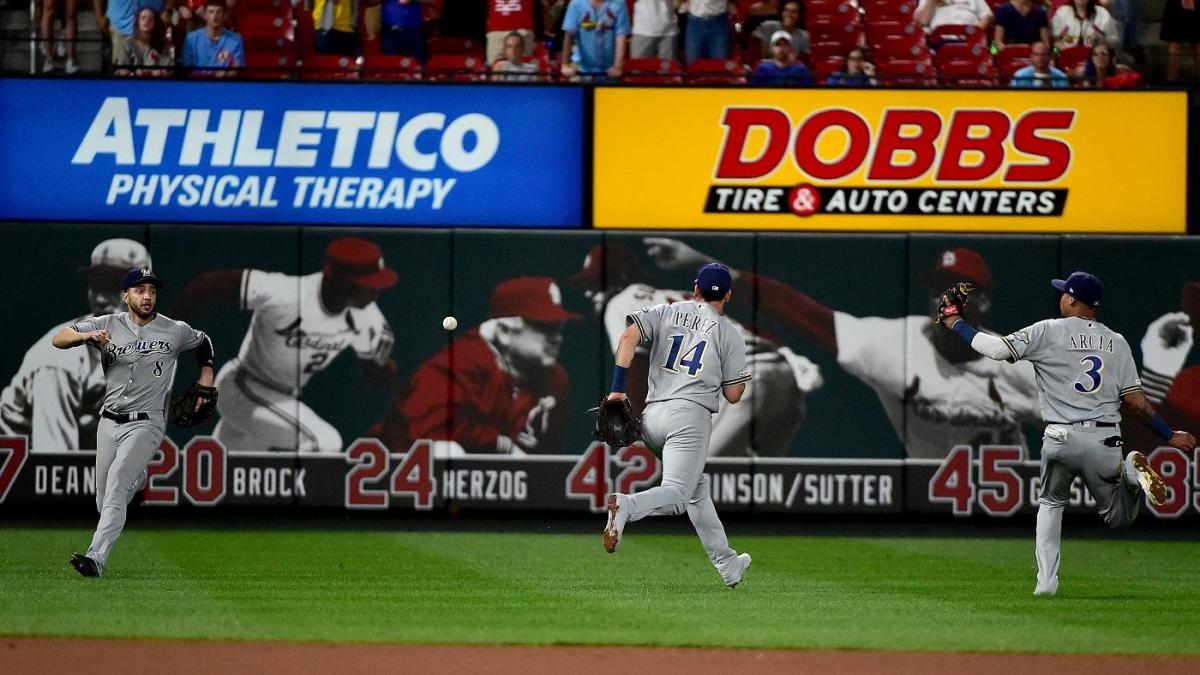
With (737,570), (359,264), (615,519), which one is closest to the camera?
(615,519)

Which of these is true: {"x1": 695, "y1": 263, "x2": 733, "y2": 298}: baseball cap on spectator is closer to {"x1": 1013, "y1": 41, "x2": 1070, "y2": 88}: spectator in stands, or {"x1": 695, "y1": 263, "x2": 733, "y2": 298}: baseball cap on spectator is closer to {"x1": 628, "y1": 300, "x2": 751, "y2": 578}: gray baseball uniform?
{"x1": 628, "y1": 300, "x2": 751, "y2": 578}: gray baseball uniform

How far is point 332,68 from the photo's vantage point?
1702 centimetres

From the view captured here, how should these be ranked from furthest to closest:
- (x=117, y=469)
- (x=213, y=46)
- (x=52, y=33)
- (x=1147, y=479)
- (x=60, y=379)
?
(x=52, y=33) < (x=213, y=46) < (x=60, y=379) < (x=117, y=469) < (x=1147, y=479)

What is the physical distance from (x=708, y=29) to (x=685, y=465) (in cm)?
796

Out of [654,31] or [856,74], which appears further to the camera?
[654,31]

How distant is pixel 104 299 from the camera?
54.9ft

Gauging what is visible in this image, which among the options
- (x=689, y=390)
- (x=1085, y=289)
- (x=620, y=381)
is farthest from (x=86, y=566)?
(x=1085, y=289)

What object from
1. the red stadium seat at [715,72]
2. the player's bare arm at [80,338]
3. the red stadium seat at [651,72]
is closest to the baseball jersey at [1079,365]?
the player's bare arm at [80,338]

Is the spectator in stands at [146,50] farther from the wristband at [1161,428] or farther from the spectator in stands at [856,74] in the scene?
the wristband at [1161,428]

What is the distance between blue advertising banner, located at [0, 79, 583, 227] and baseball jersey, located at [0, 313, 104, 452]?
1.33 m

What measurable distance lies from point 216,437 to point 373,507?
1611 millimetres

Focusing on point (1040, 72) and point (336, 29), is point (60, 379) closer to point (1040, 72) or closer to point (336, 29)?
point (336, 29)

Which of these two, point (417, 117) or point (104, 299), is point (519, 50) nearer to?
point (417, 117)

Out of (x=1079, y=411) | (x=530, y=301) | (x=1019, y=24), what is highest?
(x=1019, y=24)
